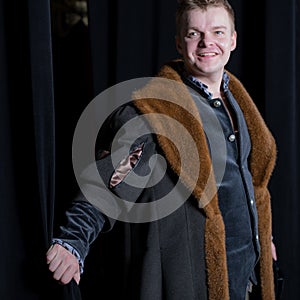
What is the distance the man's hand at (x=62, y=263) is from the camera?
1.14m

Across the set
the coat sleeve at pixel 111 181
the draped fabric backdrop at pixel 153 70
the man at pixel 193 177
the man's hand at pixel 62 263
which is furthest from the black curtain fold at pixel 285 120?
the man's hand at pixel 62 263

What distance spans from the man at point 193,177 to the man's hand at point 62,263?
12cm

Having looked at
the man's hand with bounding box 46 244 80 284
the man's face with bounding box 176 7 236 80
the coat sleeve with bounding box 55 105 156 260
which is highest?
the man's face with bounding box 176 7 236 80

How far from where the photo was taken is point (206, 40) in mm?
1350

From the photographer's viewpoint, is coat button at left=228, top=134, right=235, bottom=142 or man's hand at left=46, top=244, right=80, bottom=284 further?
coat button at left=228, top=134, right=235, bottom=142

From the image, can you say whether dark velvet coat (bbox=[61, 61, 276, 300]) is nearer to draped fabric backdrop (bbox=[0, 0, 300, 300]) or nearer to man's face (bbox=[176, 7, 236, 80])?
man's face (bbox=[176, 7, 236, 80])

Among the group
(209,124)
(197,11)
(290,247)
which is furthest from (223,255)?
(290,247)

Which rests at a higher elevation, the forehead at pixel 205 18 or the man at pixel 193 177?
the forehead at pixel 205 18

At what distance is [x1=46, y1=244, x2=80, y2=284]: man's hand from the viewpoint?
1145 millimetres

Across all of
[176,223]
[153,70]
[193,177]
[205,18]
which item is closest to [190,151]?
[193,177]

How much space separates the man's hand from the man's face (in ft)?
1.79

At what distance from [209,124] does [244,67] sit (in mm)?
803

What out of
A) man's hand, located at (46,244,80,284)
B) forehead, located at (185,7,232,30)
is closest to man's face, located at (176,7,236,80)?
forehead, located at (185,7,232,30)

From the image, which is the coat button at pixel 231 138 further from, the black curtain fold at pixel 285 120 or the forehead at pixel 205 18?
the black curtain fold at pixel 285 120
